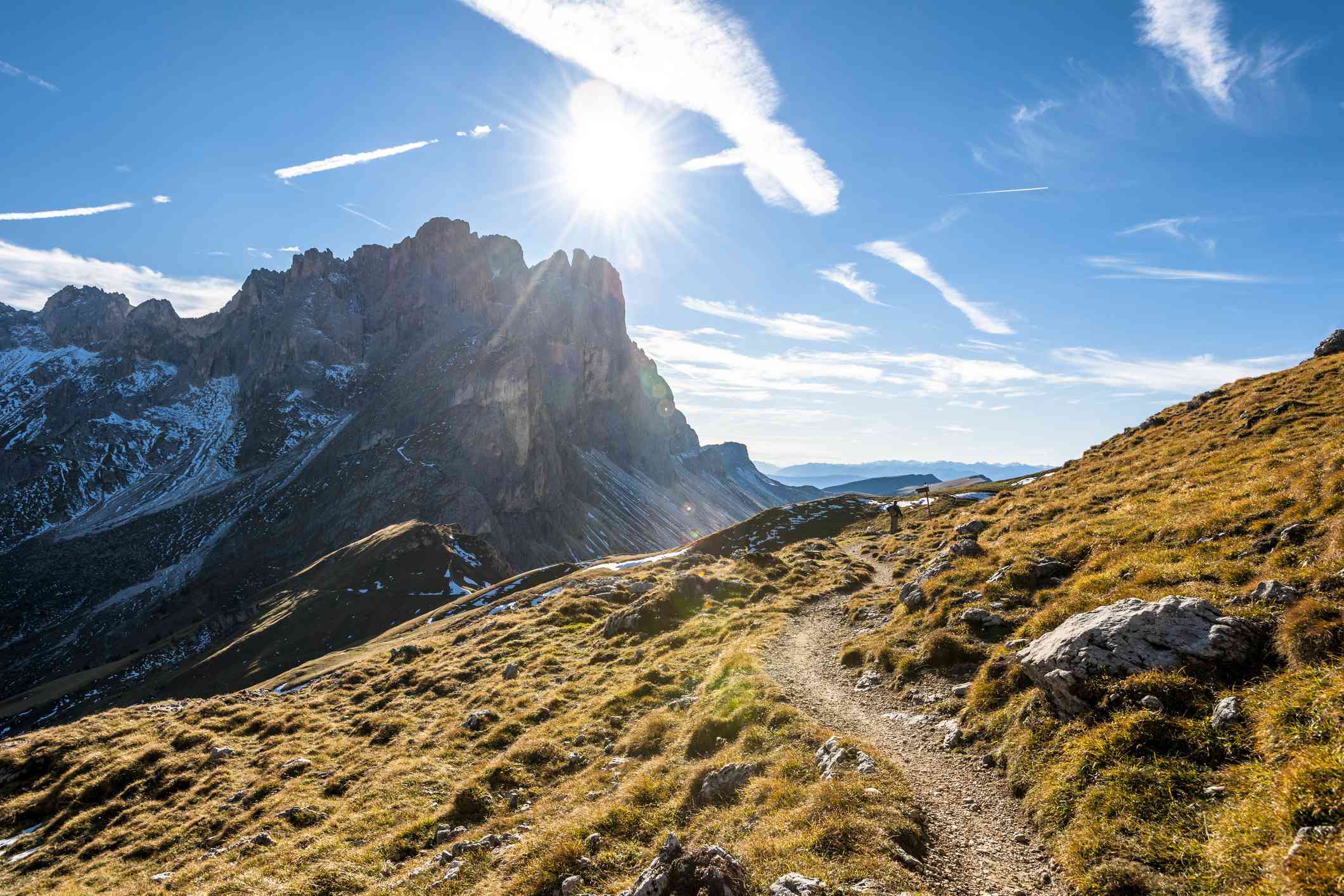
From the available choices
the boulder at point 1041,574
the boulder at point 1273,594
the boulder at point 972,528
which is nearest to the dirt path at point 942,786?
the boulder at point 1041,574

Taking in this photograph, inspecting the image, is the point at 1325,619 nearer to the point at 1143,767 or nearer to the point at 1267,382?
the point at 1143,767

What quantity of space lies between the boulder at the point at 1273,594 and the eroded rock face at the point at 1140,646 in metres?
1.10

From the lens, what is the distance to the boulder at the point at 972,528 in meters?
32.1

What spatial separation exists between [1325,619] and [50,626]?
276969 mm

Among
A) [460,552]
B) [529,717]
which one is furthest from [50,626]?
[529,717]

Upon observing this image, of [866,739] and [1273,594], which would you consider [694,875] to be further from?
[1273,594]

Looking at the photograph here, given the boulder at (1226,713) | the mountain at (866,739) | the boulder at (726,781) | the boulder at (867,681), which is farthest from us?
the boulder at (867,681)

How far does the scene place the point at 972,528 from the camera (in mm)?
33031

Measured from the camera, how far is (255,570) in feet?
576

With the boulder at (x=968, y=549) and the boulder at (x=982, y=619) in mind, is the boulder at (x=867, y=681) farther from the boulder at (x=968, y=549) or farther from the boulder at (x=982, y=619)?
the boulder at (x=968, y=549)

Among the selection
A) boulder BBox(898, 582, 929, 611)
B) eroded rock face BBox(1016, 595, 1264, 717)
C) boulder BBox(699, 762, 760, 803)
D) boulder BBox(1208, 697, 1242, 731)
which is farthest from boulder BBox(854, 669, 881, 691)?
boulder BBox(1208, 697, 1242, 731)

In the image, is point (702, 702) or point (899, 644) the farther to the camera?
point (899, 644)

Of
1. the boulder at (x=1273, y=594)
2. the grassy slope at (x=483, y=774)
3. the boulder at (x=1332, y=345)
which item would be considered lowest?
the grassy slope at (x=483, y=774)

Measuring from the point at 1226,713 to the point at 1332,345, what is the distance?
5105 centimetres
